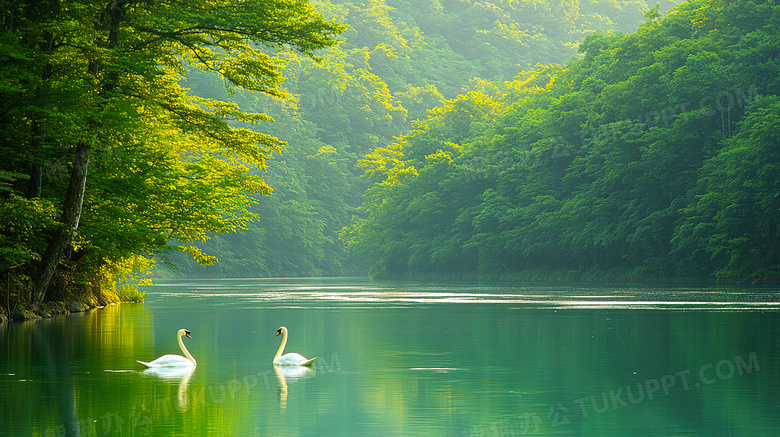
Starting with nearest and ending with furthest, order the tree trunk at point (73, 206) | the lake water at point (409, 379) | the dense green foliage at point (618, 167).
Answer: the lake water at point (409, 379), the tree trunk at point (73, 206), the dense green foliage at point (618, 167)

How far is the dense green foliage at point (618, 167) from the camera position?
5462 centimetres

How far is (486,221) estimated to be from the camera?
83.9 m

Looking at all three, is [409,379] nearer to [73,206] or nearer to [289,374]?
[289,374]

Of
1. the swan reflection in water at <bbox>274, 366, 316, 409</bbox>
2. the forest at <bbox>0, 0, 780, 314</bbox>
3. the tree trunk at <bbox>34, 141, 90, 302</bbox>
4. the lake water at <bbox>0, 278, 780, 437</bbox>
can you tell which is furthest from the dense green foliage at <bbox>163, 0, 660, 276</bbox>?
the swan reflection in water at <bbox>274, 366, 316, 409</bbox>

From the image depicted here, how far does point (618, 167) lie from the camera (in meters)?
66.5

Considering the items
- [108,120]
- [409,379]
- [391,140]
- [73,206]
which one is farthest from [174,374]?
[391,140]

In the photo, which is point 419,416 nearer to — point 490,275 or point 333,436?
point 333,436

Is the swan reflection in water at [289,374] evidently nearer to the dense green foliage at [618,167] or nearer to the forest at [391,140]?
the forest at [391,140]

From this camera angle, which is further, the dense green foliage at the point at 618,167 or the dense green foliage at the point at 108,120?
the dense green foliage at the point at 618,167

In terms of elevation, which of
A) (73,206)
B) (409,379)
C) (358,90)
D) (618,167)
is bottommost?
(409,379)

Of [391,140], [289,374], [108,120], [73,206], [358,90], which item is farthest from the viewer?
[391,140]

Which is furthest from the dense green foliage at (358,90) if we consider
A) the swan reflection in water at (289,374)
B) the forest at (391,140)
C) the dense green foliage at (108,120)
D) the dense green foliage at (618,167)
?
the swan reflection in water at (289,374)

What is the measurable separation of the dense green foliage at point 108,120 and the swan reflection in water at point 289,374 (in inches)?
414

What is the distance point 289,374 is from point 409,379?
1922mm
